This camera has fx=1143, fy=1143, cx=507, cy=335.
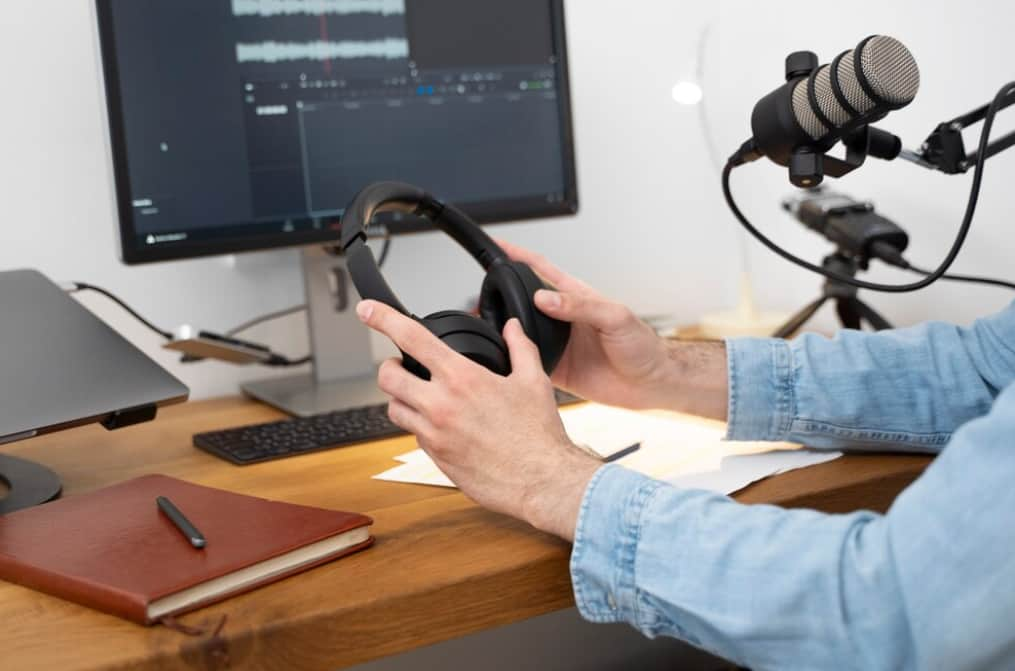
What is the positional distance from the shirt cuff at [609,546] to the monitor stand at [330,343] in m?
0.61

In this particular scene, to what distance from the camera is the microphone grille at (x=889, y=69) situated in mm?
828

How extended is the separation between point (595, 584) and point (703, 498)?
0.09m

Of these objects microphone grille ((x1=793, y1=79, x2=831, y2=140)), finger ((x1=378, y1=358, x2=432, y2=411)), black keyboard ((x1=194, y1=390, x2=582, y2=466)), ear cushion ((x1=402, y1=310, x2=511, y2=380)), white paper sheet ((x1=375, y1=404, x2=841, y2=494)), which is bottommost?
white paper sheet ((x1=375, y1=404, x2=841, y2=494))

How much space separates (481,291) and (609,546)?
28cm

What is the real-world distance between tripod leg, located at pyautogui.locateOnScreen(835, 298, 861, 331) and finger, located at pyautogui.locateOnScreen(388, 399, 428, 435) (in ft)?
2.50

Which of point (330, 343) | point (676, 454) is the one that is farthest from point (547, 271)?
point (330, 343)

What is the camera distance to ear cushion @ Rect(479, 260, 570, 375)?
0.90m

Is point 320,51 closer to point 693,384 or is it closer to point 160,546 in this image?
point 693,384

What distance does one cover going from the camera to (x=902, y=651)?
0.65m

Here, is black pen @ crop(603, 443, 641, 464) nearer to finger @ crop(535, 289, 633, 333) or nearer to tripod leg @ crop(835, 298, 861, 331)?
finger @ crop(535, 289, 633, 333)

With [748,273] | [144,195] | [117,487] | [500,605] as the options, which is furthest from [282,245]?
[748,273]

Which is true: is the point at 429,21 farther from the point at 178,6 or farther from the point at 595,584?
the point at 595,584

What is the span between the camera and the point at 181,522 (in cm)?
79

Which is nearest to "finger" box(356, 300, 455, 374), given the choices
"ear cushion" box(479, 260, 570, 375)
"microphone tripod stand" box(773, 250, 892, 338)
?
"ear cushion" box(479, 260, 570, 375)
